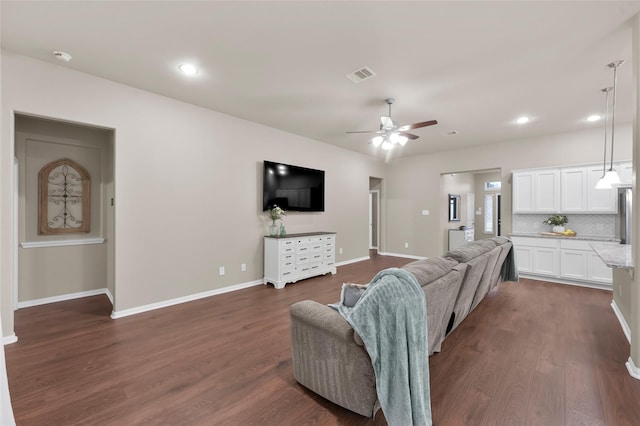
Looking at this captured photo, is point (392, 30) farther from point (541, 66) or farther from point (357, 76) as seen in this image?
point (541, 66)

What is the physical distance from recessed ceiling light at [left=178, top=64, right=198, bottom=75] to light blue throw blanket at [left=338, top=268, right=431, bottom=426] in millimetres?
2990

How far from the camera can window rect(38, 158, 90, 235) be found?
3.85m

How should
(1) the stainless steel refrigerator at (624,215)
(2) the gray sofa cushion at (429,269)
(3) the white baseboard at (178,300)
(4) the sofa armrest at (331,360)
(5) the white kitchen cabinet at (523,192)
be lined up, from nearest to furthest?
(4) the sofa armrest at (331,360) → (2) the gray sofa cushion at (429,269) → (3) the white baseboard at (178,300) → (1) the stainless steel refrigerator at (624,215) → (5) the white kitchen cabinet at (523,192)

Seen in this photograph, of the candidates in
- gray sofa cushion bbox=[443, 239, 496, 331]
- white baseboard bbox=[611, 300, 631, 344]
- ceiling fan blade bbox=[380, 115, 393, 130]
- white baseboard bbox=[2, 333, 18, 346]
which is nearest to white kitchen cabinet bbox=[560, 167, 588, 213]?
white baseboard bbox=[611, 300, 631, 344]

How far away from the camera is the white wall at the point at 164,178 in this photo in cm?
289

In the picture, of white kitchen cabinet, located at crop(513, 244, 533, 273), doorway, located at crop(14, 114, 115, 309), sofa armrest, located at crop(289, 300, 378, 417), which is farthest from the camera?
white kitchen cabinet, located at crop(513, 244, 533, 273)

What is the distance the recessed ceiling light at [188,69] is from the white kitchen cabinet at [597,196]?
6.41 metres

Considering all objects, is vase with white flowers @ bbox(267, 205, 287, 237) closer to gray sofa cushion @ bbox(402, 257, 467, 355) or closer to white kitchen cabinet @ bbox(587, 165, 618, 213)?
gray sofa cushion @ bbox(402, 257, 467, 355)

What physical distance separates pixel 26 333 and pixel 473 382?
4371 mm

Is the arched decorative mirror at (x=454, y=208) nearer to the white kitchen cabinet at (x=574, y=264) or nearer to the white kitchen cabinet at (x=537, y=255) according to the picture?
the white kitchen cabinet at (x=537, y=255)

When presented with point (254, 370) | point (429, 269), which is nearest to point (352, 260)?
point (254, 370)

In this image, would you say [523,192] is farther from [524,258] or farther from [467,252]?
[467,252]

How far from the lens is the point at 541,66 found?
2.96 metres

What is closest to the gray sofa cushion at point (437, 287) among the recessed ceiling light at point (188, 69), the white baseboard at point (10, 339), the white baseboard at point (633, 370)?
the white baseboard at point (633, 370)
